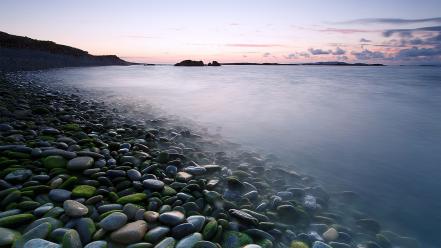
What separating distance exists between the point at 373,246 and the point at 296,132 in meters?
6.03

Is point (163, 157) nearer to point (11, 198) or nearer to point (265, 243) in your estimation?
Answer: point (11, 198)

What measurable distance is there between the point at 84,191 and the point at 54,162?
3.43 feet

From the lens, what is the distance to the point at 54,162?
442cm

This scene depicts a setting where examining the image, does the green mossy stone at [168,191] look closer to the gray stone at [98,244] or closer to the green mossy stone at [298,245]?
the gray stone at [98,244]

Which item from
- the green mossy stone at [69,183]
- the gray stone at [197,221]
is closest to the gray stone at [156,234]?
the gray stone at [197,221]

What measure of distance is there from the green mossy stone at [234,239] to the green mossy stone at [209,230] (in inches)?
5.2

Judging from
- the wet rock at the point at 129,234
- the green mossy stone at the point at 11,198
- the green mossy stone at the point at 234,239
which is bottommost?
the green mossy stone at the point at 234,239

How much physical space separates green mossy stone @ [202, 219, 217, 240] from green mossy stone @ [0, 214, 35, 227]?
5.98 ft

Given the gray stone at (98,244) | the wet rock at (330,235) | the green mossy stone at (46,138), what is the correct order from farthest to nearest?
the green mossy stone at (46,138)
the wet rock at (330,235)
the gray stone at (98,244)

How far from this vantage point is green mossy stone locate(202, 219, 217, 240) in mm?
3215

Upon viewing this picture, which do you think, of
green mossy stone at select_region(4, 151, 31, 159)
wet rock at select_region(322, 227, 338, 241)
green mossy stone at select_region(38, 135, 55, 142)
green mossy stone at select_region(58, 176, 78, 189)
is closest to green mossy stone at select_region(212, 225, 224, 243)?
wet rock at select_region(322, 227, 338, 241)

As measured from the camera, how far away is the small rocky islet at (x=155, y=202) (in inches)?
121

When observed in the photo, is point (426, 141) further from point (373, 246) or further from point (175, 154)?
point (175, 154)

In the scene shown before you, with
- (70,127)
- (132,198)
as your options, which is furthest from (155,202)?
(70,127)
